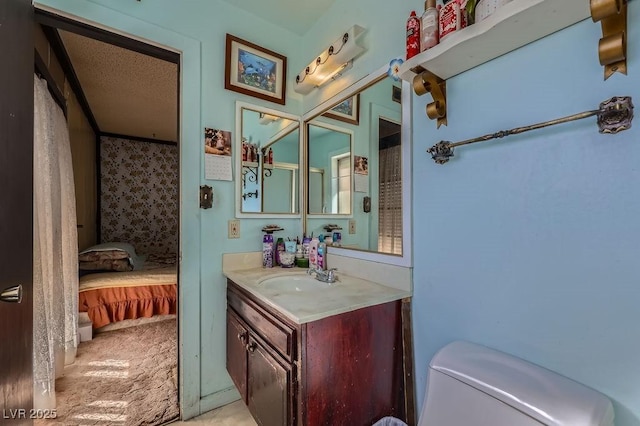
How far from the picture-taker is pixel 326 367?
0.99m

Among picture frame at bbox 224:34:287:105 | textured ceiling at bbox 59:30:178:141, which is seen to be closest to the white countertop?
picture frame at bbox 224:34:287:105

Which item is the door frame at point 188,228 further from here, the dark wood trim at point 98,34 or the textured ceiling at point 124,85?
the textured ceiling at point 124,85

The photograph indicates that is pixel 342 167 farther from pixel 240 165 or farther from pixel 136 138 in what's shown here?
pixel 136 138

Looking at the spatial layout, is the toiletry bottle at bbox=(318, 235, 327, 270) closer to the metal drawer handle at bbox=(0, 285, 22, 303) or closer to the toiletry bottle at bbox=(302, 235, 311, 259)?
the toiletry bottle at bbox=(302, 235, 311, 259)

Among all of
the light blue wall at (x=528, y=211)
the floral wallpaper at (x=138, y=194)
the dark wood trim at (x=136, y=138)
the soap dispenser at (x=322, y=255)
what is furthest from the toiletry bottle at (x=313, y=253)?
the dark wood trim at (x=136, y=138)

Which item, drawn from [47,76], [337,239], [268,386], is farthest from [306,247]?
[47,76]

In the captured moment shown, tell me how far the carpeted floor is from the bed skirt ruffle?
0.18m

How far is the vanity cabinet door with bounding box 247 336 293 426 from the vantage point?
1.01 m

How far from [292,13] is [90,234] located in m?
3.99

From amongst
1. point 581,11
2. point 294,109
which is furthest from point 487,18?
point 294,109

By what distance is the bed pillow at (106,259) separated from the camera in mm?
2844

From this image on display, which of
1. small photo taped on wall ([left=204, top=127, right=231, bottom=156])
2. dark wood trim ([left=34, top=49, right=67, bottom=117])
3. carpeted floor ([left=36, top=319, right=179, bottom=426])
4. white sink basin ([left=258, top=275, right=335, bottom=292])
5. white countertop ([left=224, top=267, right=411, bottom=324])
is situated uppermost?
dark wood trim ([left=34, top=49, right=67, bottom=117])

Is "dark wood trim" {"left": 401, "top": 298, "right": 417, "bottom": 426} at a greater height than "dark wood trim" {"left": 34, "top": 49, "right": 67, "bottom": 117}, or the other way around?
"dark wood trim" {"left": 34, "top": 49, "right": 67, "bottom": 117}

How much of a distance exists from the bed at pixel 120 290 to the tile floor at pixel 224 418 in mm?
1520
